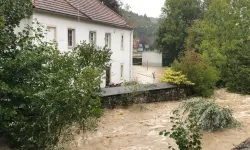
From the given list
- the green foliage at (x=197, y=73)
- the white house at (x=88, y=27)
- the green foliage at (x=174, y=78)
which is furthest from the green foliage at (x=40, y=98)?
the green foliage at (x=197, y=73)

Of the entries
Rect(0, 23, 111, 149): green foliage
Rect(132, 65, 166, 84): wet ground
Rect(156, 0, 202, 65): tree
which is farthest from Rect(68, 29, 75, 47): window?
Rect(156, 0, 202, 65): tree

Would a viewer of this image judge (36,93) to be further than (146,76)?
No

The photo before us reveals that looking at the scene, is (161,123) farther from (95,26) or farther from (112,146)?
(95,26)

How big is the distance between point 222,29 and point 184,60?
6.89 metres

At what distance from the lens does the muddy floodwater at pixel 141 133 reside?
26.5 ft

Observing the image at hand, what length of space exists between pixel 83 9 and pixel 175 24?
31734 millimetres

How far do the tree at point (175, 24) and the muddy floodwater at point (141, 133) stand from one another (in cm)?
3712

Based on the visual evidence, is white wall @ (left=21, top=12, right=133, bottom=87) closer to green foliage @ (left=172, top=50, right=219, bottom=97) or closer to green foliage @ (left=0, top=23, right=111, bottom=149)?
green foliage @ (left=172, top=50, right=219, bottom=97)

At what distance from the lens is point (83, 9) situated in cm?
2116

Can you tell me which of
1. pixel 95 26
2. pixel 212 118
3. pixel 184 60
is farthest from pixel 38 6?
pixel 212 118

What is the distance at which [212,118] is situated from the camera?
9.39m

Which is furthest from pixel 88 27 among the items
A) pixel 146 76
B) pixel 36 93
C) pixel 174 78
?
pixel 36 93

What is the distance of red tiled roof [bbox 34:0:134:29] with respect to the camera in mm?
16984

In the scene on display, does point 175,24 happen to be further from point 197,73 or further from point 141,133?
point 141,133
